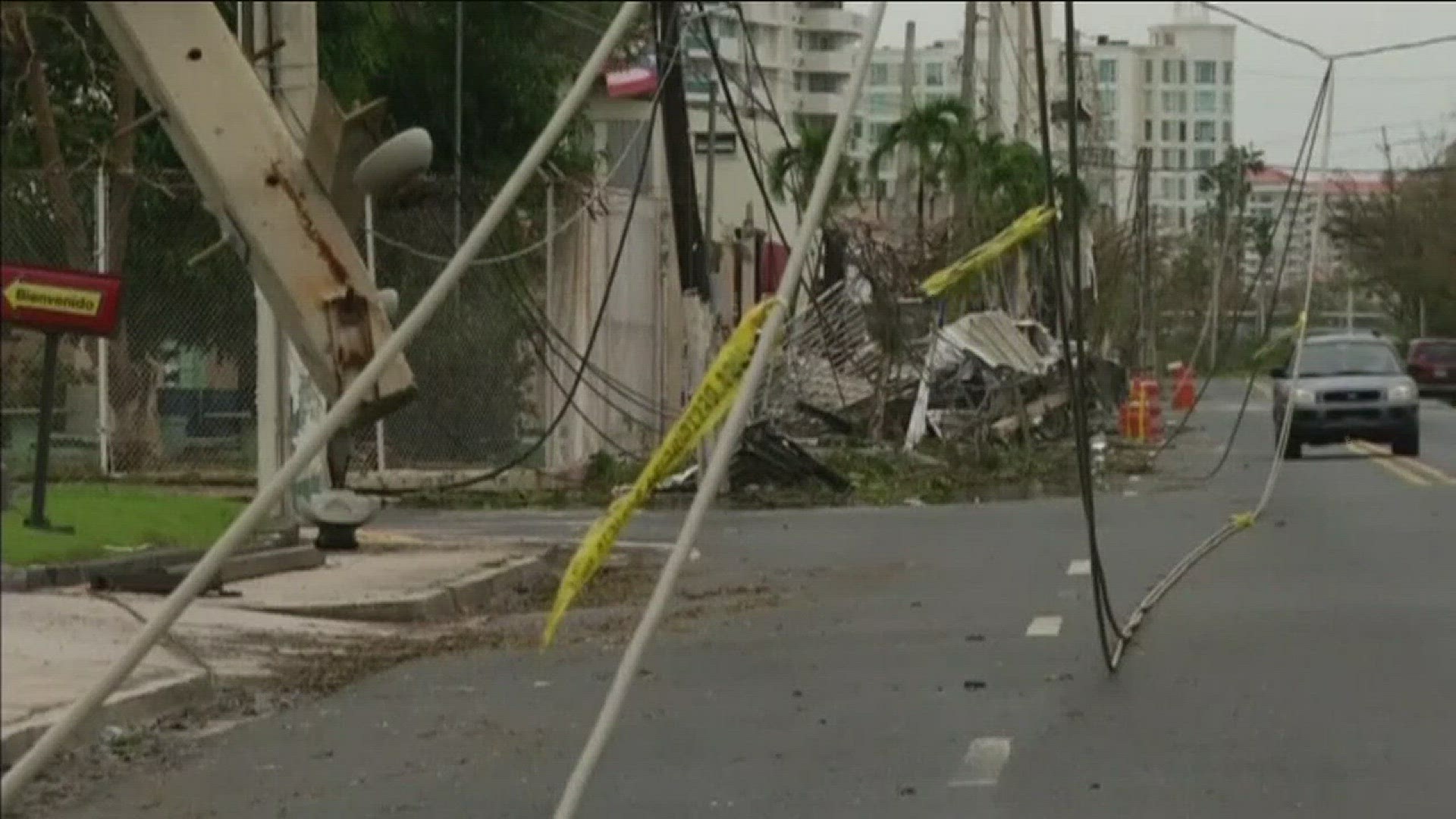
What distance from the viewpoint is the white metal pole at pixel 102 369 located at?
7.60 m

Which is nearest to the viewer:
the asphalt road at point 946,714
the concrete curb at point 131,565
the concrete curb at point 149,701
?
the concrete curb at point 131,565

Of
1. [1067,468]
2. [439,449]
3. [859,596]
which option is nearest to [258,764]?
[859,596]

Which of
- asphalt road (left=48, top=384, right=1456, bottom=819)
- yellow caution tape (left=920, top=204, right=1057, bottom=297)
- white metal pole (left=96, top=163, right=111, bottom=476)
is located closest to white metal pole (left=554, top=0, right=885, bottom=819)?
white metal pole (left=96, top=163, right=111, bottom=476)

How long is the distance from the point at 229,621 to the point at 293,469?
10305mm

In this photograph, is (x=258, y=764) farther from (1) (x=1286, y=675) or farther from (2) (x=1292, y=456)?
(2) (x=1292, y=456)

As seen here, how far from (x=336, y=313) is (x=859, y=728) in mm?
5652

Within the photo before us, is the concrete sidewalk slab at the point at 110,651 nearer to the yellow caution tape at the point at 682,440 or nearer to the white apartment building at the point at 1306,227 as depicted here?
the yellow caution tape at the point at 682,440

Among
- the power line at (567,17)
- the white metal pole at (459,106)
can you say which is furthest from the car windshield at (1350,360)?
the power line at (567,17)

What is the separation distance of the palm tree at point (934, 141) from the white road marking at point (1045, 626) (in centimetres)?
3119

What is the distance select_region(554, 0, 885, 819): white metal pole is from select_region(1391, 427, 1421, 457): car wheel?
29.6 m

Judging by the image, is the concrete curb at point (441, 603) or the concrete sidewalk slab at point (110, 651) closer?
the concrete sidewalk slab at point (110, 651)

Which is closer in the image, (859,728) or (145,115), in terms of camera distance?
(145,115)

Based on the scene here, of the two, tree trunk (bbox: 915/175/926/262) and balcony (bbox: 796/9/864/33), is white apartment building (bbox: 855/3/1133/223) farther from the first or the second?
balcony (bbox: 796/9/864/33)

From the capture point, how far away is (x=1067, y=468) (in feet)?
114
